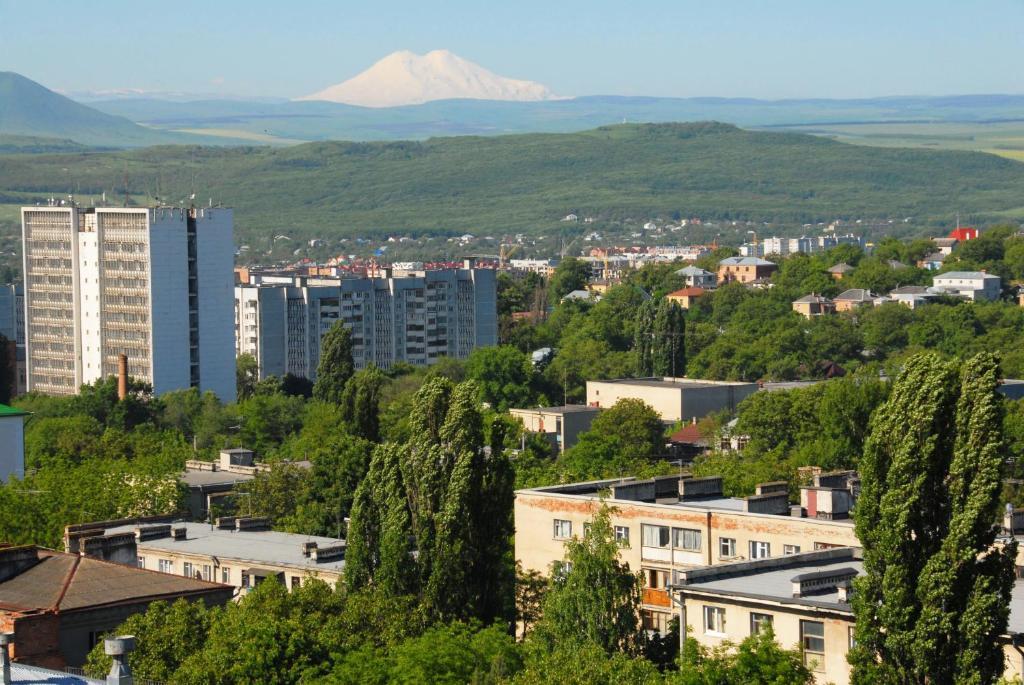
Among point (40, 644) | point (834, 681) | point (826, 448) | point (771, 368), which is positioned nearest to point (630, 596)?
point (834, 681)

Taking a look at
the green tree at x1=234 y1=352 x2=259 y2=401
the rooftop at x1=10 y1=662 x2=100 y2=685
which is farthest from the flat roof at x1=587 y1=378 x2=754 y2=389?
the rooftop at x1=10 y1=662 x2=100 y2=685

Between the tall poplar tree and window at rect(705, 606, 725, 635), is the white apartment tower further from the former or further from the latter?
window at rect(705, 606, 725, 635)

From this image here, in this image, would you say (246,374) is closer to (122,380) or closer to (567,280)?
(122,380)

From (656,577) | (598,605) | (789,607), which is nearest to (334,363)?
(656,577)

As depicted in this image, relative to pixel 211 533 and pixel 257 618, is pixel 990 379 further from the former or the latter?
pixel 211 533

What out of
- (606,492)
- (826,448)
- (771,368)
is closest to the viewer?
(606,492)

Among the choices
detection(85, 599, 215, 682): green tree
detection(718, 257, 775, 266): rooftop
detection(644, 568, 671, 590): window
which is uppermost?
detection(85, 599, 215, 682): green tree
